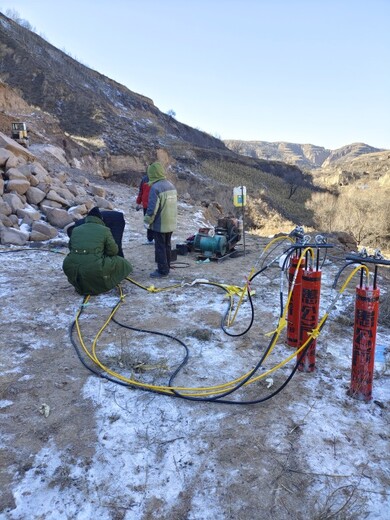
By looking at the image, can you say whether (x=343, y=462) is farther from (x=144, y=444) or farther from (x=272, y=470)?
(x=144, y=444)

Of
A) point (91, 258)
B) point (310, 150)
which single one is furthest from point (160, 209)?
point (310, 150)

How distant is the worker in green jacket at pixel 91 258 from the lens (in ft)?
15.8

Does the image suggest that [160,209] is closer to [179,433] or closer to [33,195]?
[179,433]

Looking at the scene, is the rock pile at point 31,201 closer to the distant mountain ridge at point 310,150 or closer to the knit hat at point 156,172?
the knit hat at point 156,172

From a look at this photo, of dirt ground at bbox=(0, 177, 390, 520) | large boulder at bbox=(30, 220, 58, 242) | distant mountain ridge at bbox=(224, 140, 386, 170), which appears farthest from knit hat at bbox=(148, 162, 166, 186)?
distant mountain ridge at bbox=(224, 140, 386, 170)

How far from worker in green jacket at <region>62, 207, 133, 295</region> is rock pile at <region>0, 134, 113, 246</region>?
11.1 ft

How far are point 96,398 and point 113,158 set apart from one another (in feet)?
72.4

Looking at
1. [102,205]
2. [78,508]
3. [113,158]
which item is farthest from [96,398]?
[113,158]

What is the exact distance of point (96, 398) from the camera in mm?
2986

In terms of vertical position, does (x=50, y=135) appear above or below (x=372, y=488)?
above

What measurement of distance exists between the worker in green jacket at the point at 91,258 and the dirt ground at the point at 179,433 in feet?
1.98

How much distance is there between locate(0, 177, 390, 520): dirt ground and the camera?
2.14 m

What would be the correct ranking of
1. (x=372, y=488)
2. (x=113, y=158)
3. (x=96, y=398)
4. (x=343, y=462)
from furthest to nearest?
(x=113, y=158)
(x=96, y=398)
(x=343, y=462)
(x=372, y=488)

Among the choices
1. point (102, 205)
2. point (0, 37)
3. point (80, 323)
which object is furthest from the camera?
point (0, 37)
